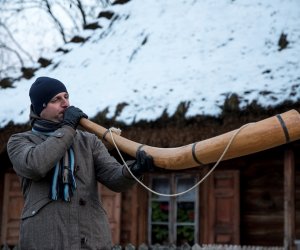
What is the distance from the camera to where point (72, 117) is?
112 inches

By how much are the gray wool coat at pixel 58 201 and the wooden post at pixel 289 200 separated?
16.8ft

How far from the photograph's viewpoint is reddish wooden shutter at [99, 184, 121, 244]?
370 inches

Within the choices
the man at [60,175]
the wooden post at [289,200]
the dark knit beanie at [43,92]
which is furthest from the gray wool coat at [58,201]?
the wooden post at [289,200]

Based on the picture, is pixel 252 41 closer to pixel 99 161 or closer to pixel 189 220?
pixel 189 220

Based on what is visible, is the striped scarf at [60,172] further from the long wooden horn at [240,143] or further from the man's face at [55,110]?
the long wooden horn at [240,143]

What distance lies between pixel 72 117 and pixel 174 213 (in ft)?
21.9

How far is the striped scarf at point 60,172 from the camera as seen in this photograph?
9.10 ft

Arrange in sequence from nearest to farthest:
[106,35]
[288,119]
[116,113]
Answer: [288,119]
[116,113]
[106,35]

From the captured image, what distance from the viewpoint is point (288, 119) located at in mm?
2461

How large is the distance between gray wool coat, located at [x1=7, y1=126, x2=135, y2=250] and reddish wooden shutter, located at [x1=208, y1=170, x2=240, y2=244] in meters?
5.87

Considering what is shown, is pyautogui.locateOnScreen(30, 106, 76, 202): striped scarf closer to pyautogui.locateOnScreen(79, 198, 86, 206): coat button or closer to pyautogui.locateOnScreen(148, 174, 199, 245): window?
pyautogui.locateOnScreen(79, 198, 86, 206): coat button

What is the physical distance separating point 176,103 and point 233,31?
183 centimetres

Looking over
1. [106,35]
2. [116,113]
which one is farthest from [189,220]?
[106,35]

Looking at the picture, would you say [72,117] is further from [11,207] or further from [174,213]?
[11,207]
